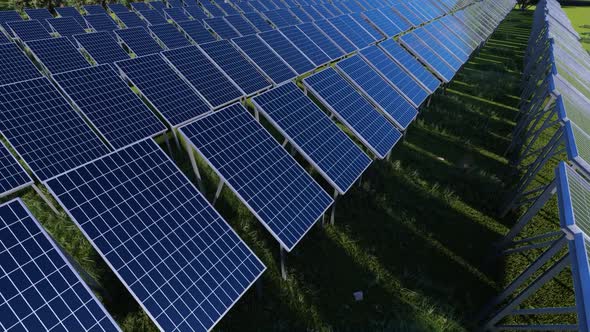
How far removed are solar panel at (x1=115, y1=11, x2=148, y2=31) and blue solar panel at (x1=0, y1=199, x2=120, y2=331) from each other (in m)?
24.5

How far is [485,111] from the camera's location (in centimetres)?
2062

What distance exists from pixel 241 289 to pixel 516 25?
68.3m

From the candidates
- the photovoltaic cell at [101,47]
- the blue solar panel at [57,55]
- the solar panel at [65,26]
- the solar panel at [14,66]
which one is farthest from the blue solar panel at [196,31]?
the solar panel at [14,66]

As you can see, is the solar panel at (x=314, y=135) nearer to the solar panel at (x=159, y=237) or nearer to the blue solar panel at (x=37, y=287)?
the solar panel at (x=159, y=237)

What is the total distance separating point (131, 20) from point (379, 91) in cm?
2332

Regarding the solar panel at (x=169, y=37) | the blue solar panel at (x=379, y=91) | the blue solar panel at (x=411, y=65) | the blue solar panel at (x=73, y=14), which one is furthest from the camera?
the blue solar panel at (x=73, y=14)

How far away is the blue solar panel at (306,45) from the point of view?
1709 centimetres

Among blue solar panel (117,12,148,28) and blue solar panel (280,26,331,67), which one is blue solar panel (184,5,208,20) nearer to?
blue solar panel (117,12,148,28)

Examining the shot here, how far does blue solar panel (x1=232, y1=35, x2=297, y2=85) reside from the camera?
14.1 meters

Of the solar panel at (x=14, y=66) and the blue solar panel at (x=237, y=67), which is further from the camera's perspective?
the solar panel at (x=14, y=66)

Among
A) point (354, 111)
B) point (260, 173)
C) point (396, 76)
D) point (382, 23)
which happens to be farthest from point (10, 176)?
point (382, 23)

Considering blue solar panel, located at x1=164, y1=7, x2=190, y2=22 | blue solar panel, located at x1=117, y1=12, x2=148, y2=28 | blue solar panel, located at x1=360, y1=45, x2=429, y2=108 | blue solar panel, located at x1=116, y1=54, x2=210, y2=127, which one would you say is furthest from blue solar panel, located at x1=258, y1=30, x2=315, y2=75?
blue solar panel, located at x1=117, y1=12, x2=148, y2=28

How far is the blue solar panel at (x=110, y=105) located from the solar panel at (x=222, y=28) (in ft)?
41.4

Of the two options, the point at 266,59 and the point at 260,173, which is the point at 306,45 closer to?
the point at 266,59
